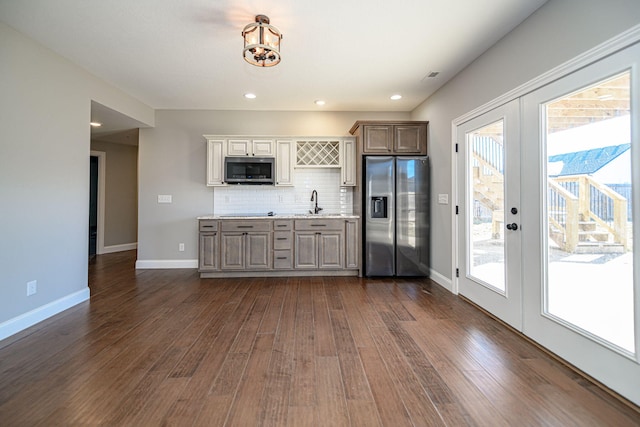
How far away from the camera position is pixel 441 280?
3729mm

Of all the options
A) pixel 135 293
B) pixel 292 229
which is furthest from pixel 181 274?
pixel 292 229

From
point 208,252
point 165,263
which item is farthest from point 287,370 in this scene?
point 165,263

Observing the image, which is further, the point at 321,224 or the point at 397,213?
the point at 321,224

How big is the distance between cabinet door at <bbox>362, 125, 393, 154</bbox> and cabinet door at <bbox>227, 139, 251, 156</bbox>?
183 cm

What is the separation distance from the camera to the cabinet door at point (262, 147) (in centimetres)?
442

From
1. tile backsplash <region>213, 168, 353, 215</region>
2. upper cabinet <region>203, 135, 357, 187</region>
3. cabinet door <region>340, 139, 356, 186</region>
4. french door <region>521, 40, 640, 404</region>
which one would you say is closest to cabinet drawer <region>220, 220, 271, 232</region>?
tile backsplash <region>213, 168, 353, 215</region>

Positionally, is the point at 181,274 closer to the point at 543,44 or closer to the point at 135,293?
the point at 135,293

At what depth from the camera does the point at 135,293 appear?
341 centimetres

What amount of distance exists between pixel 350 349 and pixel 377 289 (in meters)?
1.59

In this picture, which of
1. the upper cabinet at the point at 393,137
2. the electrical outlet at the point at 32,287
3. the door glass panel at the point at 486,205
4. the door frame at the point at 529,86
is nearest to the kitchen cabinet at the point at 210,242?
the electrical outlet at the point at 32,287

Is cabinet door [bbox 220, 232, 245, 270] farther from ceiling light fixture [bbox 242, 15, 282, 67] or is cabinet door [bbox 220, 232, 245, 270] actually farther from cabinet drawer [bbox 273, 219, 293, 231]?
ceiling light fixture [bbox 242, 15, 282, 67]

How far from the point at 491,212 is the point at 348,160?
226cm

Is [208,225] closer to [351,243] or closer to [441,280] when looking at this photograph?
[351,243]

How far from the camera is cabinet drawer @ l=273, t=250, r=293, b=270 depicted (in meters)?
4.15
